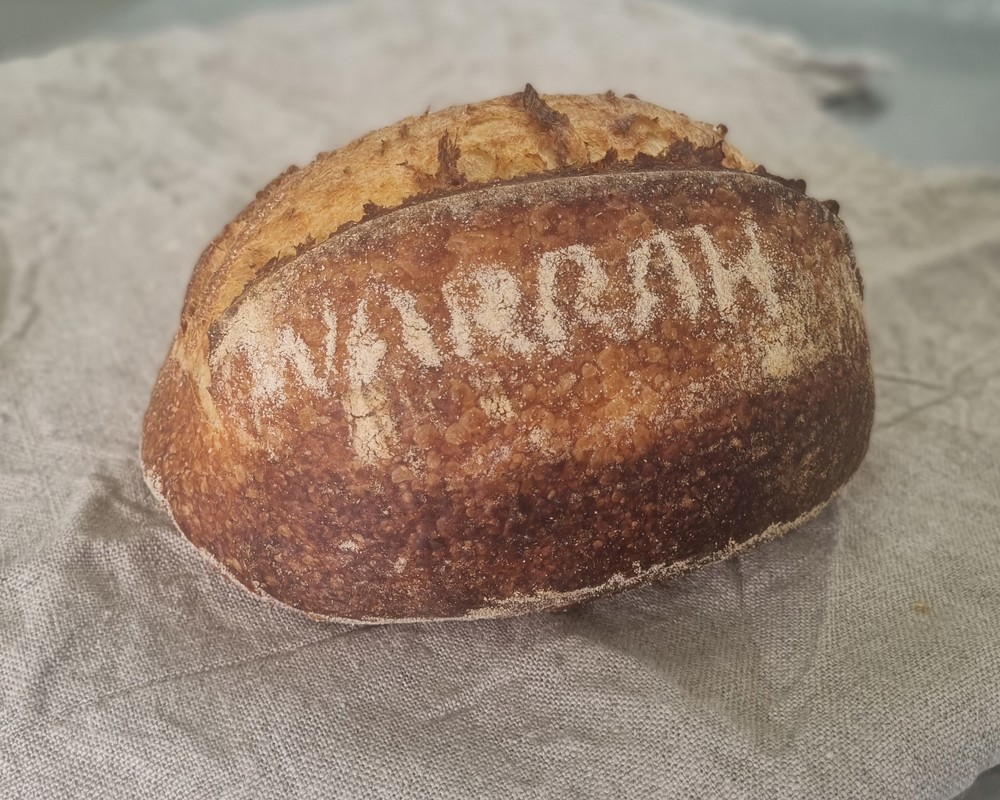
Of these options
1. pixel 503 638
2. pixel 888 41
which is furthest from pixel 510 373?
pixel 888 41

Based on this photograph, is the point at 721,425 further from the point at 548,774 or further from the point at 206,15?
the point at 206,15

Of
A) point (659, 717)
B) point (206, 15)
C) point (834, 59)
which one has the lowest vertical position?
point (659, 717)

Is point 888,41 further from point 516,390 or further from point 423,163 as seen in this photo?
point 516,390

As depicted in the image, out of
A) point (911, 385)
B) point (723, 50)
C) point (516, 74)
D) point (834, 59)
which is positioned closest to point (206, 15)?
point (516, 74)

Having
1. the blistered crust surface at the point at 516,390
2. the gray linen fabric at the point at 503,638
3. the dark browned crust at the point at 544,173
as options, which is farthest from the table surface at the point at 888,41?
the blistered crust surface at the point at 516,390

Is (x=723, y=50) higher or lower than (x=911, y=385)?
higher

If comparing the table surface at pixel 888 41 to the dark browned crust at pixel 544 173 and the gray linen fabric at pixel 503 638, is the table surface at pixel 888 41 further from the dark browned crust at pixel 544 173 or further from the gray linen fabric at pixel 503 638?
A: the dark browned crust at pixel 544 173

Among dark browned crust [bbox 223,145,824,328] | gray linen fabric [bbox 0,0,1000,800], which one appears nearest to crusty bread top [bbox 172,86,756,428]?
dark browned crust [bbox 223,145,824,328]
